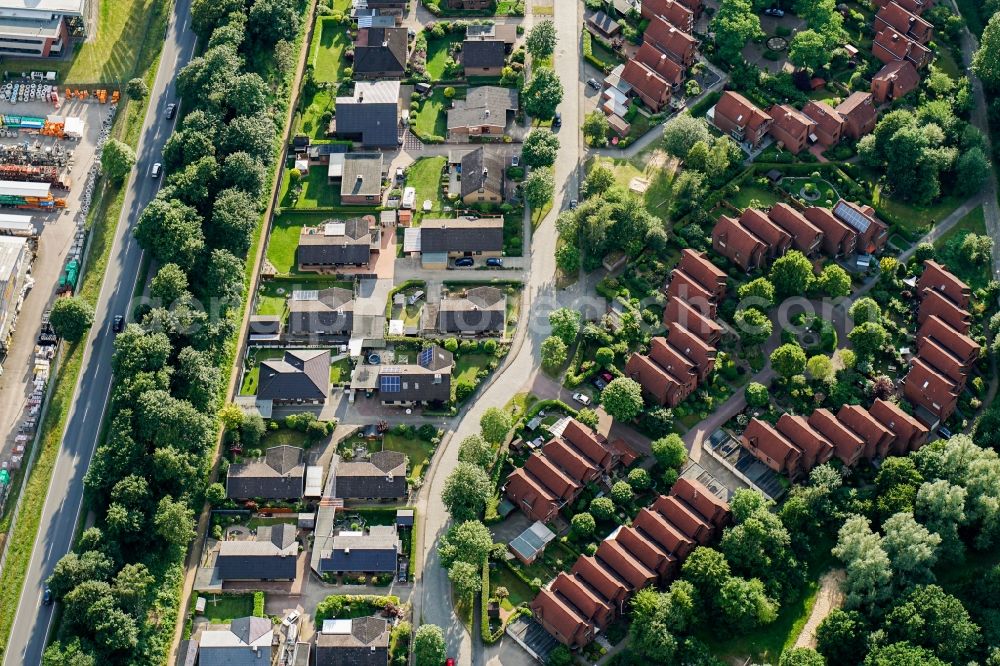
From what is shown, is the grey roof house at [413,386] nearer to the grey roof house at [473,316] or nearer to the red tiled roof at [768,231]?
the grey roof house at [473,316]

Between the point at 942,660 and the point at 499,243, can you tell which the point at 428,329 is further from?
the point at 942,660

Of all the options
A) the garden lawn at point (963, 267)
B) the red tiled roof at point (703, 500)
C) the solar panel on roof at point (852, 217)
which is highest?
the solar panel on roof at point (852, 217)

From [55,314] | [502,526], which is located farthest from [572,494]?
[55,314]

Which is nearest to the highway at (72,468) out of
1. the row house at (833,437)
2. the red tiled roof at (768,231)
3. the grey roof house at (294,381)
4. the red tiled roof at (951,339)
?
the grey roof house at (294,381)

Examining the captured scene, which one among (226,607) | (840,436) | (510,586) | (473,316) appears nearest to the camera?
(226,607)

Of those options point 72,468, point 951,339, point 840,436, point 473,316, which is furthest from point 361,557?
point 951,339

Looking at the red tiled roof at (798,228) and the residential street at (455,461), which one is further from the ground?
the red tiled roof at (798,228)

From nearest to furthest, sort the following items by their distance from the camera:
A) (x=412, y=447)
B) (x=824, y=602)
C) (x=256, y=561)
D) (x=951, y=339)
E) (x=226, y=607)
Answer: (x=824, y=602), (x=226, y=607), (x=256, y=561), (x=412, y=447), (x=951, y=339)

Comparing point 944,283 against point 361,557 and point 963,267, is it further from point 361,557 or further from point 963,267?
point 361,557
